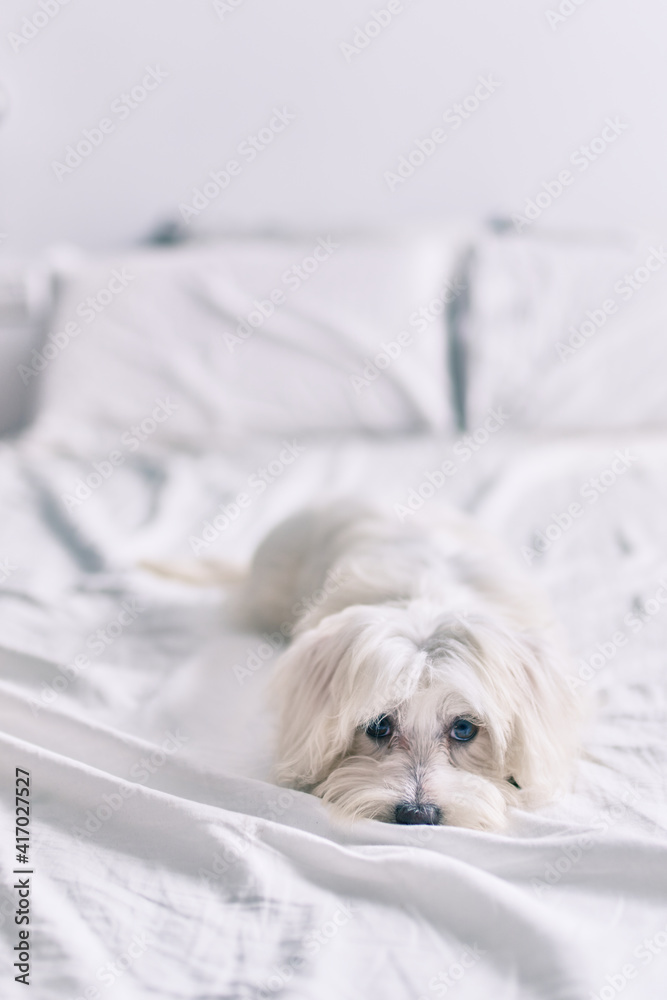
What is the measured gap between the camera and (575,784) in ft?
3.81

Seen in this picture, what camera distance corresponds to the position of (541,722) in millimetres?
1182

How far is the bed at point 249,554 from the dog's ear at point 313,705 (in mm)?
65

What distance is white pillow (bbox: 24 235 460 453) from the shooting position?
2.36m

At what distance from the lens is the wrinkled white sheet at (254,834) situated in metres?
0.84

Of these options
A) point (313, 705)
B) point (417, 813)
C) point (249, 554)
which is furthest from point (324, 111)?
point (417, 813)

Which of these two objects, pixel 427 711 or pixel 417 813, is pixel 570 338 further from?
pixel 417 813

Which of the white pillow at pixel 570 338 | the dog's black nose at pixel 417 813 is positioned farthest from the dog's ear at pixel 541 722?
the white pillow at pixel 570 338

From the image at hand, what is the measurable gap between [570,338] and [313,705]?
155 centimetres

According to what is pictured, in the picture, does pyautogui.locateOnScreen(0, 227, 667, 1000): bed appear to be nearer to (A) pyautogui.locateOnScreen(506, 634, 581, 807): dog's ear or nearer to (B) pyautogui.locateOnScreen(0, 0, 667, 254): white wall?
(A) pyautogui.locateOnScreen(506, 634, 581, 807): dog's ear

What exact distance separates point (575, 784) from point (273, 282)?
1.70m

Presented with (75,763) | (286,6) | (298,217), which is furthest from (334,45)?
(75,763)

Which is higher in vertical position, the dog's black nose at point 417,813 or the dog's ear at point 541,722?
the dog's ear at point 541,722

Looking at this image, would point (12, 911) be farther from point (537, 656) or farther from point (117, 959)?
point (537, 656)

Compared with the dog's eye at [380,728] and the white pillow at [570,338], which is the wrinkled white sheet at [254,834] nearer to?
the dog's eye at [380,728]
